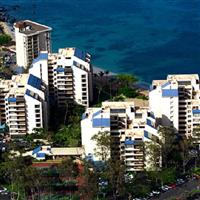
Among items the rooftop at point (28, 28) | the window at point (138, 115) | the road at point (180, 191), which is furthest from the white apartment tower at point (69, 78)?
the road at point (180, 191)

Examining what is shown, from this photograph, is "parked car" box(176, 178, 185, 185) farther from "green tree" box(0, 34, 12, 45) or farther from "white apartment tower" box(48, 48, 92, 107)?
"green tree" box(0, 34, 12, 45)

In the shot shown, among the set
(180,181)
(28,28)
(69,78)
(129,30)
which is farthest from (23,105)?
(129,30)

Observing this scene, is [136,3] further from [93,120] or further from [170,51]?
[93,120]

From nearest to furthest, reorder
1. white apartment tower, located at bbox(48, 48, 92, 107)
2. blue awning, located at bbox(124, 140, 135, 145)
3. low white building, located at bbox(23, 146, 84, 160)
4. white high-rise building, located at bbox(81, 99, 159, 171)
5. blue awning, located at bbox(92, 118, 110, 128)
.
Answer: blue awning, located at bbox(124, 140, 135, 145), white high-rise building, located at bbox(81, 99, 159, 171), blue awning, located at bbox(92, 118, 110, 128), low white building, located at bbox(23, 146, 84, 160), white apartment tower, located at bbox(48, 48, 92, 107)

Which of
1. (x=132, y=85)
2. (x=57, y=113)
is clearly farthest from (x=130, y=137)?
(x=132, y=85)

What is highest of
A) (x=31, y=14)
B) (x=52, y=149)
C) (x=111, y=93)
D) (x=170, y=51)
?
(x=31, y=14)

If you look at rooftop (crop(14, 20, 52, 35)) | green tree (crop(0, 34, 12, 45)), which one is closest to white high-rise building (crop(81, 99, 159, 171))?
rooftop (crop(14, 20, 52, 35))
